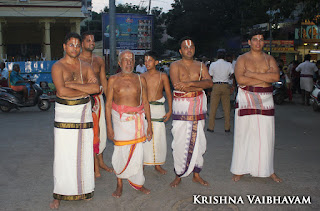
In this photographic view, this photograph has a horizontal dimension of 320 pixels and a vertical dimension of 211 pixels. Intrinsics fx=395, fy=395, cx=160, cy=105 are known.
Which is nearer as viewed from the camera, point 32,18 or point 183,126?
point 183,126

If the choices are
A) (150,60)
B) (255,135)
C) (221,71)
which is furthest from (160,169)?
(221,71)

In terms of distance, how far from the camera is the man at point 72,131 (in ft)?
15.2

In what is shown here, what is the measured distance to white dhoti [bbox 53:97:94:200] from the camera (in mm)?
4629

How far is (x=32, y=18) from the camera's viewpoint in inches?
1123

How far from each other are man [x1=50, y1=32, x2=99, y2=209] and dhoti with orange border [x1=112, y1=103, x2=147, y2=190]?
1.35 ft

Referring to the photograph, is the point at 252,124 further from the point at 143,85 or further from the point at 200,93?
the point at 143,85

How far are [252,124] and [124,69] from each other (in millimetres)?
1979

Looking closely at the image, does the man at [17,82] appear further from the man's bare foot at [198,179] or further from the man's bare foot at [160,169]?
the man's bare foot at [198,179]

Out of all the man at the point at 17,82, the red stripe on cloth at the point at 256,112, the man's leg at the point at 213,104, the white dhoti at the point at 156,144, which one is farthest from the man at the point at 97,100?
the man at the point at 17,82

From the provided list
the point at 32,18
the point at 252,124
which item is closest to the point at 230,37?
the point at 32,18

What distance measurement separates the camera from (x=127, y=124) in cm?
504

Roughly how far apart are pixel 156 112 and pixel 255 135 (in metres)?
1.53

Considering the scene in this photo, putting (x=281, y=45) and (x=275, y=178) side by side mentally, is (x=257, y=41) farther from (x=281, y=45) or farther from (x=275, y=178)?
(x=281, y=45)

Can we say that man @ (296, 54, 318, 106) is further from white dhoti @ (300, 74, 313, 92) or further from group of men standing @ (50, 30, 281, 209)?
group of men standing @ (50, 30, 281, 209)
